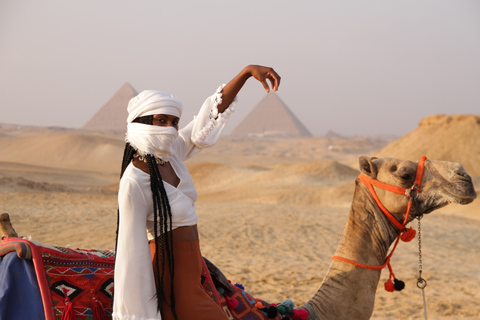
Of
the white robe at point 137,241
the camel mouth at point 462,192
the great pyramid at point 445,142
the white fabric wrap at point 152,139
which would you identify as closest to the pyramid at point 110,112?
the great pyramid at point 445,142

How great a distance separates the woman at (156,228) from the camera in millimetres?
2057

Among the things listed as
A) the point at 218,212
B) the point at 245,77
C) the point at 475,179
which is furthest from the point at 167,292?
the point at 475,179

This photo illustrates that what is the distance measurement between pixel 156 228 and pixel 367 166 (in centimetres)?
129

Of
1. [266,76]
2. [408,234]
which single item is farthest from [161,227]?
[408,234]

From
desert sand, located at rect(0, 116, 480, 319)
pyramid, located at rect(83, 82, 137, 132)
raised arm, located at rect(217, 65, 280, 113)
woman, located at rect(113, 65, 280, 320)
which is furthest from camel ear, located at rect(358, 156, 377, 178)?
pyramid, located at rect(83, 82, 137, 132)

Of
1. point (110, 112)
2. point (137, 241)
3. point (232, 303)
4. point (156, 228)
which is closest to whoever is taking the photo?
point (137, 241)

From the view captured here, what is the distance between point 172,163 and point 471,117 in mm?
37932

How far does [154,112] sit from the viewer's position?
2254 millimetres

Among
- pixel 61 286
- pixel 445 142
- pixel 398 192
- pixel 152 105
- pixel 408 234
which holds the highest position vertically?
pixel 152 105

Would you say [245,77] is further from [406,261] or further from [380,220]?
[406,261]

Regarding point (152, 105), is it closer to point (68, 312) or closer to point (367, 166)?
point (68, 312)

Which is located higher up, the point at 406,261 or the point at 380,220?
the point at 380,220

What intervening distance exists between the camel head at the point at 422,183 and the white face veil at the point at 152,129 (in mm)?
1140

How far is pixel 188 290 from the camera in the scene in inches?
86.0
